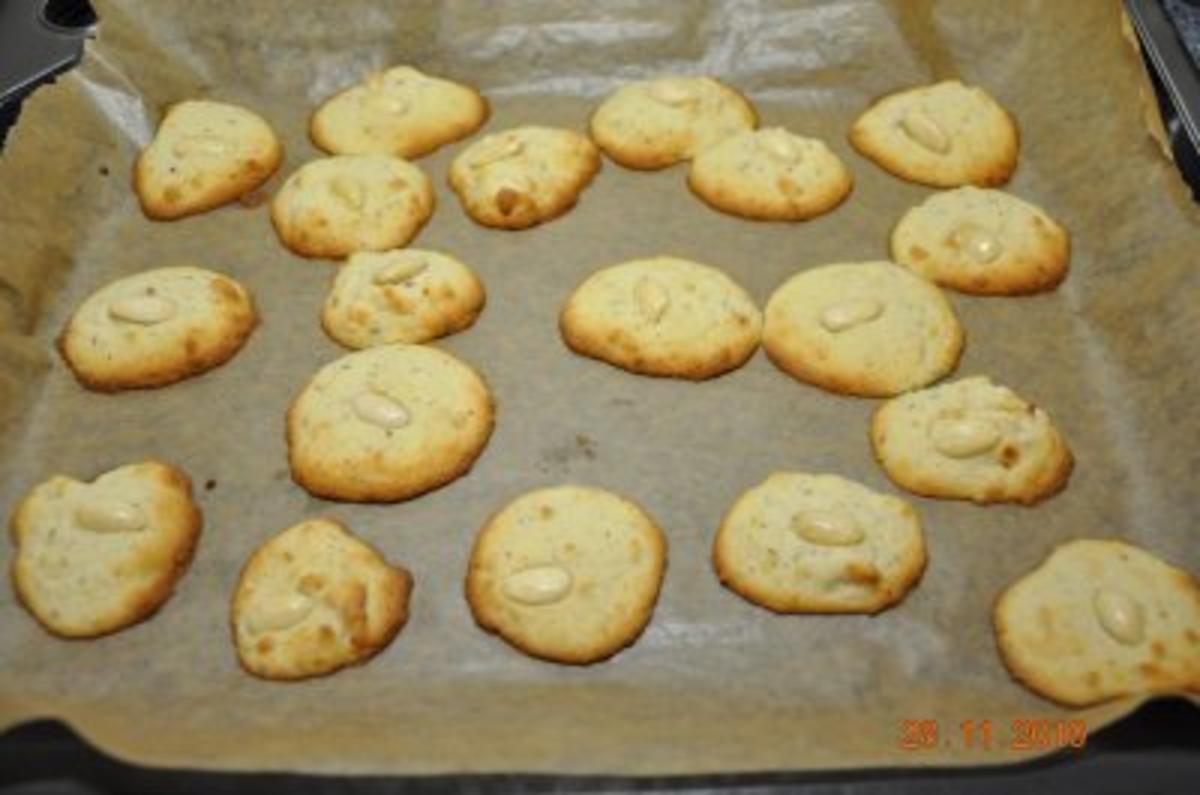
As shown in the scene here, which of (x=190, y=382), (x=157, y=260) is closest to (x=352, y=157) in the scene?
(x=157, y=260)

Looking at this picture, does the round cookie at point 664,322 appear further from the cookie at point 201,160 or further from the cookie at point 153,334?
the cookie at point 201,160

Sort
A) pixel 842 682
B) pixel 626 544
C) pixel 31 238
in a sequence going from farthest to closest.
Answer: pixel 31 238
pixel 626 544
pixel 842 682

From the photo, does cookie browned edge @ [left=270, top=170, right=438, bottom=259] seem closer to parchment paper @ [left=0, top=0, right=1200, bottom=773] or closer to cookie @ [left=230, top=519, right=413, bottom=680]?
parchment paper @ [left=0, top=0, right=1200, bottom=773]

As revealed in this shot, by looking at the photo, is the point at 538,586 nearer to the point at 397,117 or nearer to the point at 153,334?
the point at 153,334

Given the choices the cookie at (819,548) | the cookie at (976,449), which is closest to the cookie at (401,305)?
the cookie at (819,548)

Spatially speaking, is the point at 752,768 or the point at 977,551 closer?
the point at 752,768

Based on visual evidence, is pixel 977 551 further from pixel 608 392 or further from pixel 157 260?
pixel 157 260
